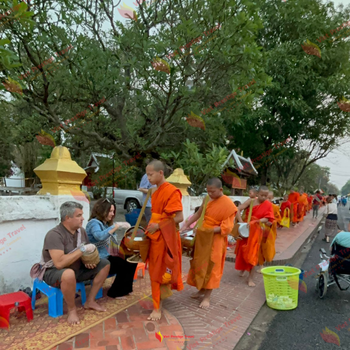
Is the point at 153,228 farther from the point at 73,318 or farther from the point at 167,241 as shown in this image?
the point at 73,318

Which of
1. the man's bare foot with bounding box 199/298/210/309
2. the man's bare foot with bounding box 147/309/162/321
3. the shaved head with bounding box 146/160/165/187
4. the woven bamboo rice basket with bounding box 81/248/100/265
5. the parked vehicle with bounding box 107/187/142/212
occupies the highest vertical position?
the shaved head with bounding box 146/160/165/187

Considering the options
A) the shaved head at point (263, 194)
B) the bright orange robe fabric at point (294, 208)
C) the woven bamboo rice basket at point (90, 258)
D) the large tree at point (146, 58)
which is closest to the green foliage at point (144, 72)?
the large tree at point (146, 58)

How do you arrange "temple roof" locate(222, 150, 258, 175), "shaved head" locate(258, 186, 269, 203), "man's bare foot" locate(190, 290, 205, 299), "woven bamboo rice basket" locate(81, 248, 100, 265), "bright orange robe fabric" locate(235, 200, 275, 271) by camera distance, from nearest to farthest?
"woven bamboo rice basket" locate(81, 248, 100, 265) → "man's bare foot" locate(190, 290, 205, 299) → "bright orange robe fabric" locate(235, 200, 275, 271) → "shaved head" locate(258, 186, 269, 203) → "temple roof" locate(222, 150, 258, 175)

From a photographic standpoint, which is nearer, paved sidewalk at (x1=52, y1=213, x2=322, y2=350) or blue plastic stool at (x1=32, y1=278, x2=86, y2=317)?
paved sidewalk at (x1=52, y1=213, x2=322, y2=350)

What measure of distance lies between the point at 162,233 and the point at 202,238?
819 millimetres

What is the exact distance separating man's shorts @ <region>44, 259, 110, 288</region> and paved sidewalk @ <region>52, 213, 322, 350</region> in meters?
0.52

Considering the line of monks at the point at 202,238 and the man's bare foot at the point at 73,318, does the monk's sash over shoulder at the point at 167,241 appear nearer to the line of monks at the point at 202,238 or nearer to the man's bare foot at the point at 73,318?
the line of monks at the point at 202,238

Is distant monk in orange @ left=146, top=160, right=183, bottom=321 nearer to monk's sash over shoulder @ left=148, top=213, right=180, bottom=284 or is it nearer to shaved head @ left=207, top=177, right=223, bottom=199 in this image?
monk's sash over shoulder @ left=148, top=213, right=180, bottom=284

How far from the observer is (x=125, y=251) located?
3287 millimetres

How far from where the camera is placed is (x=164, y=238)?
3.10 metres

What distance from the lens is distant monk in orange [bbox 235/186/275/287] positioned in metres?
4.60

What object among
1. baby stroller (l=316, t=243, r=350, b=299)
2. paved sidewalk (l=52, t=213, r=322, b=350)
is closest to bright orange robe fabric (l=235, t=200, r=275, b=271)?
paved sidewalk (l=52, t=213, r=322, b=350)

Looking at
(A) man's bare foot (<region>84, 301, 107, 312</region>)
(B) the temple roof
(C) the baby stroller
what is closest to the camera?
(A) man's bare foot (<region>84, 301, 107, 312</region>)

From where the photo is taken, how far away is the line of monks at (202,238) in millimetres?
3117
